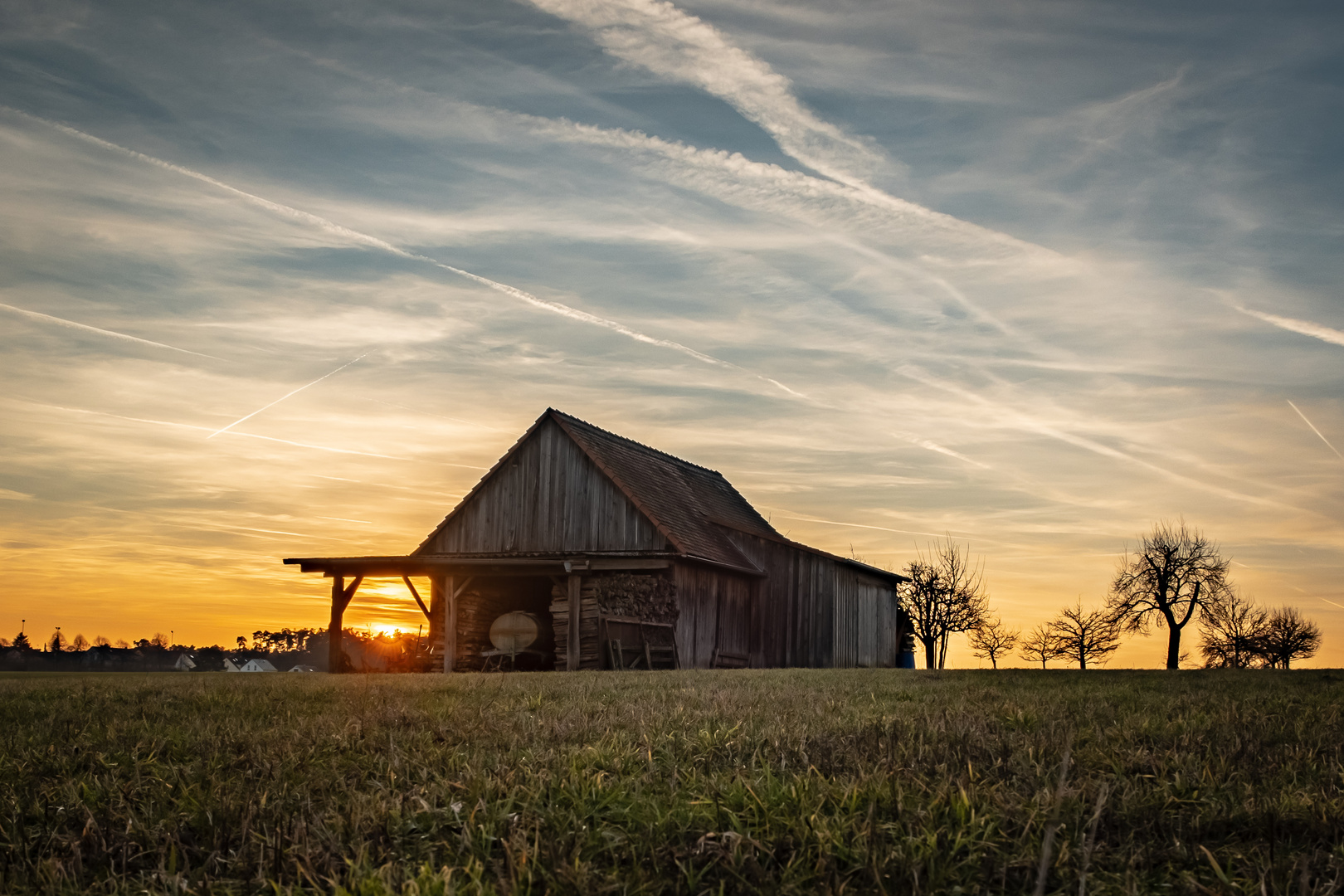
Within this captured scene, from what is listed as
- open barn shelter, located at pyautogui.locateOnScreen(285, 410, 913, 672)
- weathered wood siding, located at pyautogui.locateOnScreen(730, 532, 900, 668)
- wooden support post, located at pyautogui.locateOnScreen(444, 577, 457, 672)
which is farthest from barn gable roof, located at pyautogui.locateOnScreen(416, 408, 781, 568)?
wooden support post, located at pyautogui.locateOnScreen(444, 577, 457, 672)

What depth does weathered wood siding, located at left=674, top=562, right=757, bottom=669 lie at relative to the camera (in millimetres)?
26677

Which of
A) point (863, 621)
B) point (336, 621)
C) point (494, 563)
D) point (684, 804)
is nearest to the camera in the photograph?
point (684, 804)

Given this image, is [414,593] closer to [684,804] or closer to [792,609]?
[792,609]

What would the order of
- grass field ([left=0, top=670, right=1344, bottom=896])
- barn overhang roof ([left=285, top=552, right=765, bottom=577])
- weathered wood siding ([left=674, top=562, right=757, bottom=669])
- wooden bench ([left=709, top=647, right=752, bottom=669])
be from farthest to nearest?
1. wooden bench ([left=709, top=647, right=752, bottom=669])
2. weathered wood siding ([left=674, top=562, right=757, bottom=669])
3. barn overhang roof ([left=285, top=552, right=765, bottom=577])
4. grass field ([left=0, top=670, right=1344, bottom=896])

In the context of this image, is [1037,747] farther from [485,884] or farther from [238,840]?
[238,840]

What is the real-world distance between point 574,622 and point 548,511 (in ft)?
15.0

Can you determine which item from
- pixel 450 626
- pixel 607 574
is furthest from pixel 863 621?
pixel 450 626

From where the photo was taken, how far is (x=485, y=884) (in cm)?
281

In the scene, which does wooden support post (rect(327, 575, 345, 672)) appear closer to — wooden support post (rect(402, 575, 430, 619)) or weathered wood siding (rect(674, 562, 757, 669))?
wooden support post (rect(402, 575, 430, 619))

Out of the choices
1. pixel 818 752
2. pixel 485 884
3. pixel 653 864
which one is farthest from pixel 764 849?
pixel 818 752

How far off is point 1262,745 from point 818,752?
251 centimetres

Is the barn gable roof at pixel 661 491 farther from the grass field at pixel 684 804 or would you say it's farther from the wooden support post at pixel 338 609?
the grass field at pixel 684 804

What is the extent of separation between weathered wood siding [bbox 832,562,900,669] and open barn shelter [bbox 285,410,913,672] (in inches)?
3.3

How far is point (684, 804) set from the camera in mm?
3512
